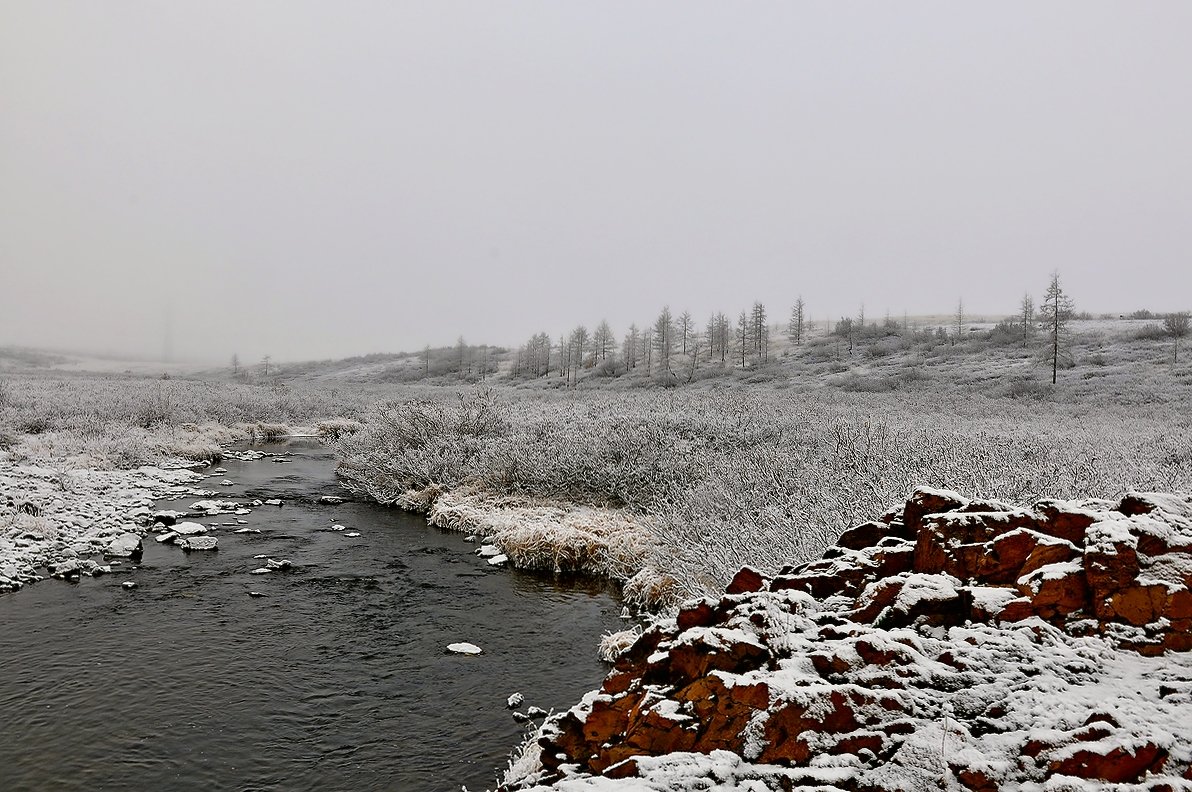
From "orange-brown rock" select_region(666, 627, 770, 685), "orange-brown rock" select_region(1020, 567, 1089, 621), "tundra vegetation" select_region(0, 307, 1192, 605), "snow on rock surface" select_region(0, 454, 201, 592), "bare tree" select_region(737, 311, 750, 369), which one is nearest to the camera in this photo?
"orange-brown rock" select_region(1020, 567, 1089, 621)

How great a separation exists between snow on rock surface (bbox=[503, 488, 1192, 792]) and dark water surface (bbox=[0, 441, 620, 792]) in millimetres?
2745

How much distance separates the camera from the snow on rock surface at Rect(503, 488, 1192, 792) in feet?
9.42

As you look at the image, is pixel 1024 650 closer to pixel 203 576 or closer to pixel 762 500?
pixel 762 500

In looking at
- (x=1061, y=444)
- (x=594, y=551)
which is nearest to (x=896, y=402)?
(x=1061, y=444)

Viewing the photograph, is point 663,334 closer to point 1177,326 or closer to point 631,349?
point 631,349

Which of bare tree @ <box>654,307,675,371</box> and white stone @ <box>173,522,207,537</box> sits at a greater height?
bare tree @ <box>654,307,675,371</box>

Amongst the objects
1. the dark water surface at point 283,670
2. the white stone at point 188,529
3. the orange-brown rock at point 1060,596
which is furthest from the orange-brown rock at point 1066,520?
the white stone at point 188,529

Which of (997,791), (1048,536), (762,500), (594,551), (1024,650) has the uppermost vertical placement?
(1048,536)

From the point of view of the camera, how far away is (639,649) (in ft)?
16.0

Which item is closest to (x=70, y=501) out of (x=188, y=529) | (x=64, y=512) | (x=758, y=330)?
(x=64, y=512)

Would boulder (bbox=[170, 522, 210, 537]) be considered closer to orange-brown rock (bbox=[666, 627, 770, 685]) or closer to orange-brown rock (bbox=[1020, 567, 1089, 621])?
orange-brown rock (bbox=[666, 627, 770, 685])

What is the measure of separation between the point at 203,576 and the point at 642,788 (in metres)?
9.83

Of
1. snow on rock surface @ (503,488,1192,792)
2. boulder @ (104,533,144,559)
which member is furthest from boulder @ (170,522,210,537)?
snow on rock surface @ (503,488,1192,792)

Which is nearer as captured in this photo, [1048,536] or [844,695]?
[844,695]
